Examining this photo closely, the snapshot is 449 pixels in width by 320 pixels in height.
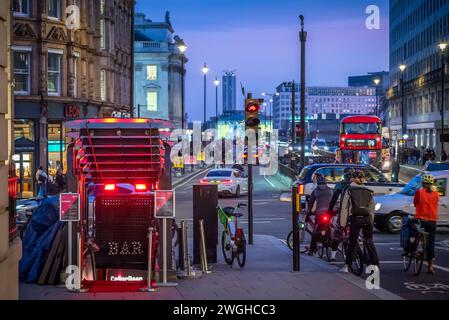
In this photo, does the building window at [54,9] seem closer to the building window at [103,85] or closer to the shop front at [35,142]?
the shop front at [35,142]

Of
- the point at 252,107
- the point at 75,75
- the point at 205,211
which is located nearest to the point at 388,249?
the point at 252,107

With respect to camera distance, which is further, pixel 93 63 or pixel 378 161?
pixel 378 161

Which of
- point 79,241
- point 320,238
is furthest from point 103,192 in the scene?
point 320,238

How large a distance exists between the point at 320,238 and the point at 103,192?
5.93 meters

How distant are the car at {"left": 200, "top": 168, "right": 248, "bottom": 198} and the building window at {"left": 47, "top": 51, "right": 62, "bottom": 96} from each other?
972 cm

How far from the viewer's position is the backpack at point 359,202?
1423cm

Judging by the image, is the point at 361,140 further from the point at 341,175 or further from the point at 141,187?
the point at 141,187

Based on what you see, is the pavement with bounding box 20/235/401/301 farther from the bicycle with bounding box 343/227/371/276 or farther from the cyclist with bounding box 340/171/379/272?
the cyclist with bounding box 340/171/379/272

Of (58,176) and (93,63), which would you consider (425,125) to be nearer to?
(93,63)

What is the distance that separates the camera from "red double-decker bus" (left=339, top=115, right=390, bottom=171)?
53.0 metres

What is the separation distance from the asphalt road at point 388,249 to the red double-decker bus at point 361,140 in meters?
13.8

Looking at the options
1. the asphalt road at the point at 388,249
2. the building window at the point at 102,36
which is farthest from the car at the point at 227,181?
the building window at the point at 102,36

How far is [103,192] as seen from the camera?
13.2 meters
